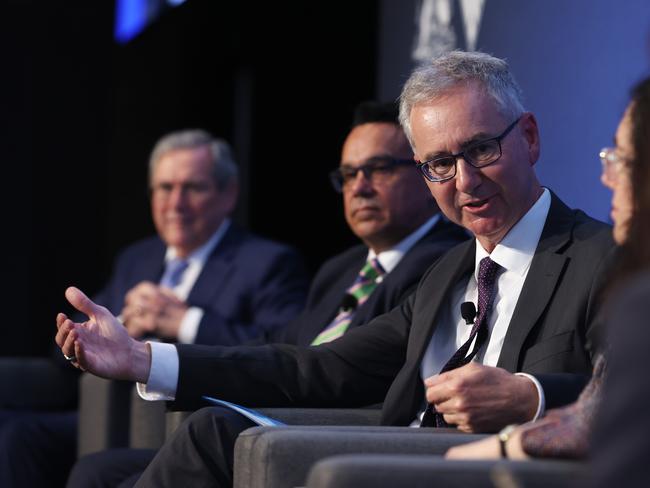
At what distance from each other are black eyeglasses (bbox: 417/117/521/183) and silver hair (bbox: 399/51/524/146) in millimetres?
55

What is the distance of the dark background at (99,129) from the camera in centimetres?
605

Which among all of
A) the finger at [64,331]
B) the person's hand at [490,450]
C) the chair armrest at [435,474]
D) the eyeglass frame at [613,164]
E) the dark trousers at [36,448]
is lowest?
the dark trousers at [36,448]

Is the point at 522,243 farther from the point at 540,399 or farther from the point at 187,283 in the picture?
the point at 187,283

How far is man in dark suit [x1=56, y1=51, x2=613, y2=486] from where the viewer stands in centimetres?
246

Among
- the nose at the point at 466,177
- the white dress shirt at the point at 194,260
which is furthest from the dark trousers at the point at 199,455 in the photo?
the white dress shirt at the point at 194,260

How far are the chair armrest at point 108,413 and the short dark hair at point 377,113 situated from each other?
3.92 feet

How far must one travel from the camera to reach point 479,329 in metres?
2.63

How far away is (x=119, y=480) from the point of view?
3.07 metres

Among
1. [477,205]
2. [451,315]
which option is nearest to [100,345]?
[451,315]

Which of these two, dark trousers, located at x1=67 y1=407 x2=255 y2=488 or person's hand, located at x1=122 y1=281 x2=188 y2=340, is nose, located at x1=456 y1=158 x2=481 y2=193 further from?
person's hand, located at x1=122 y1=281 x2=188 y2=340

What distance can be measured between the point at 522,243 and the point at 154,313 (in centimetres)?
206

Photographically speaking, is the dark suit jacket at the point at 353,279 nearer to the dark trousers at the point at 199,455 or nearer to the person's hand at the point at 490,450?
the dark trousers at the point at 199,455

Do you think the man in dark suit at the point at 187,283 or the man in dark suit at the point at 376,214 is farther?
the man in dark suit at the point at 187,283

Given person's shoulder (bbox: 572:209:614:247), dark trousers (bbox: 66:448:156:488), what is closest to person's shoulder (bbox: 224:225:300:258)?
dark trousers (bbox: 66:448:156:488)
